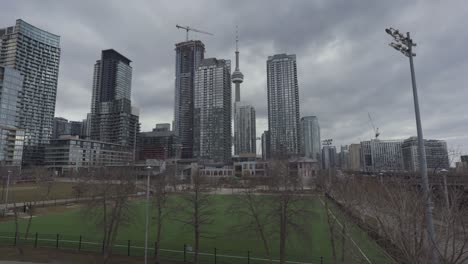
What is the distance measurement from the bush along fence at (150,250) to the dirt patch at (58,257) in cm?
104

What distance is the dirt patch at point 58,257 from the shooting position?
22.6 meters

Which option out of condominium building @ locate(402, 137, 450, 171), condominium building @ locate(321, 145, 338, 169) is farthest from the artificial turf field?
condominium building @ locate(321, 145, 338, 169)

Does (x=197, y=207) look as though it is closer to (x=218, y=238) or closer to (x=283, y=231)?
(x=283, y=231)

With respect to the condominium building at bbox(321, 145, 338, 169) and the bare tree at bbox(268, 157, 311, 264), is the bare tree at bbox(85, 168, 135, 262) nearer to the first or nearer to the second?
the bare tree at bbox(268, 157, 311, 264)

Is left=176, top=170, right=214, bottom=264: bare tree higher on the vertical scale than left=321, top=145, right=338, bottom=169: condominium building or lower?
lower

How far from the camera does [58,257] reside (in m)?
23.7

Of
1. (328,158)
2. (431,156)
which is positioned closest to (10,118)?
(328,158)

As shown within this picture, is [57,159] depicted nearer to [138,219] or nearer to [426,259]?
[138,219]

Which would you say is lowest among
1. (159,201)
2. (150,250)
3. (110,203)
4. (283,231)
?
(150,250)

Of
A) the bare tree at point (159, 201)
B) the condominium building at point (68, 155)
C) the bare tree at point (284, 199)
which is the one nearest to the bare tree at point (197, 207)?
the bare tree at point (159, 201)

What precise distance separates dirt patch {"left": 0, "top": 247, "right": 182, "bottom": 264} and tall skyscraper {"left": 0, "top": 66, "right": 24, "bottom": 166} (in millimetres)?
153068

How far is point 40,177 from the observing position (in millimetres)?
74938

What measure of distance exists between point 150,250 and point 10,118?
193m

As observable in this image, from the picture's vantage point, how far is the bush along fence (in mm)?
24234
